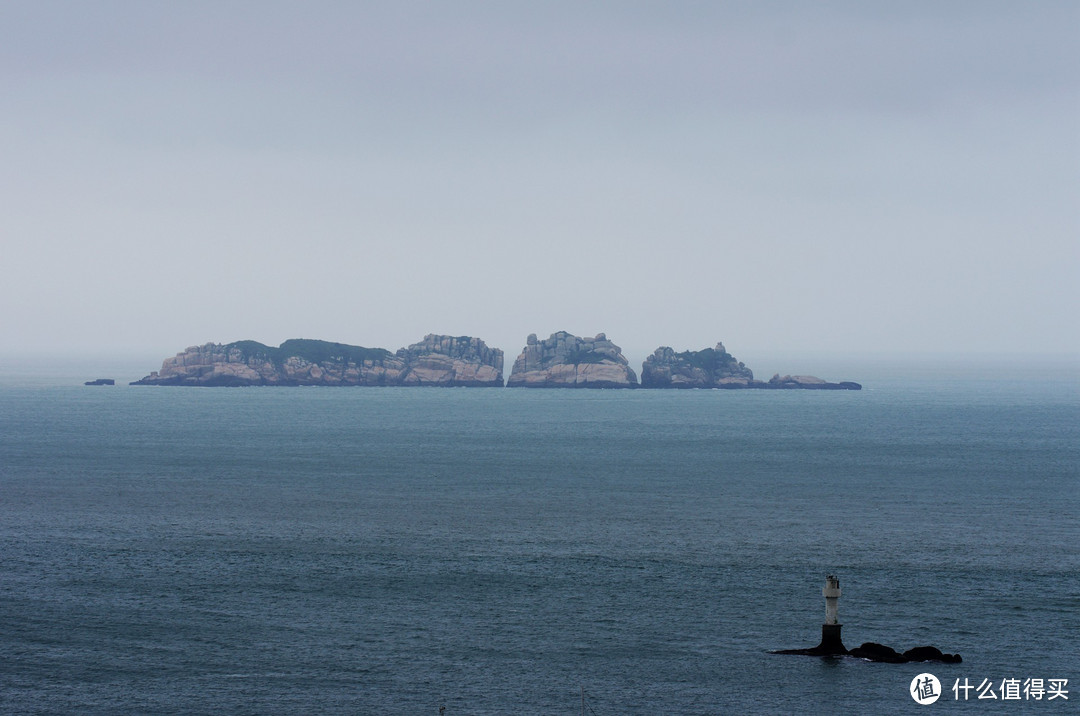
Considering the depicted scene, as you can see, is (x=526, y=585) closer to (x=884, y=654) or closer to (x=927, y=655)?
(x=884, y=654)

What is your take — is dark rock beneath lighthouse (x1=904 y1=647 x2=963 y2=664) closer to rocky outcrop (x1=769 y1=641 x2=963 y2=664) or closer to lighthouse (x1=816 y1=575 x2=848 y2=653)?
rocky outcrop (x1=769 y1=641 x2=963 y2=664)

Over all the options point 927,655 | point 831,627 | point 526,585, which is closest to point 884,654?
point 927,655

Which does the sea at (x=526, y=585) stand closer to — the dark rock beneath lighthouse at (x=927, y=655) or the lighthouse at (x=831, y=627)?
the dark rock beneath lighthouse at (x=927, y=655)

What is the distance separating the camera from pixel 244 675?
50.2 metres

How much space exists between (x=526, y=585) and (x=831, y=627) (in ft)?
65.4

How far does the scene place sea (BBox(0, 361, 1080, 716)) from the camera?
49.1 m

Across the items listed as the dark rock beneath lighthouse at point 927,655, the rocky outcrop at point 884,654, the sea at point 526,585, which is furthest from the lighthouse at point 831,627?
the dark rock beneath lighthouse at point 927,655

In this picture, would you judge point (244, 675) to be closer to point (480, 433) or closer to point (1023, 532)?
point (1023, 532)

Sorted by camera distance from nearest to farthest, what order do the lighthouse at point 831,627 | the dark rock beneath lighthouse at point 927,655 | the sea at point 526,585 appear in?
the sea at point 526,585, the dark rock beneath lighthouse at point 927,655, the lighthouse at point 831,627

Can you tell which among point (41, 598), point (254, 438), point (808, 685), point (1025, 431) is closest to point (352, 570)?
point (41, 598)

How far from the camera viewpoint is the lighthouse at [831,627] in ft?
175

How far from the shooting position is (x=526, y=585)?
65938mm

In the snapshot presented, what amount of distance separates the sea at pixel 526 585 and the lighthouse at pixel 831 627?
1008mm

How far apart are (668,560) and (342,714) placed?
31.6 meters
